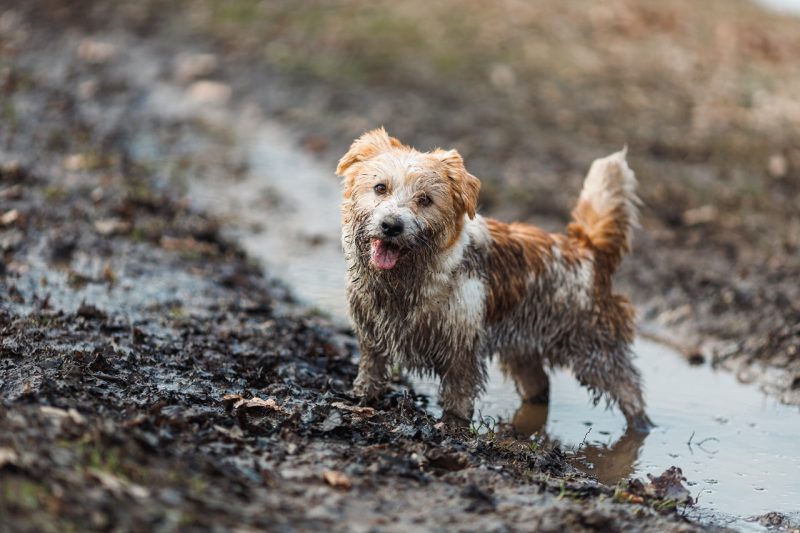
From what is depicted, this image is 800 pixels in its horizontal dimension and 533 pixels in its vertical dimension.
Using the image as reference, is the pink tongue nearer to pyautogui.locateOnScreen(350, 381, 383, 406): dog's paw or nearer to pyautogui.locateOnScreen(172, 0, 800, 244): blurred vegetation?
pyautogui.locateOnScreen(350, 381, 383, 406): dog's paw

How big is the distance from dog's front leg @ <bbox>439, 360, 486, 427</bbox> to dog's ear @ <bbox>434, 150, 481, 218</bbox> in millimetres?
1073

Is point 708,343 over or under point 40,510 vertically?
over

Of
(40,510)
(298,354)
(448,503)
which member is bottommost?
(40,510)

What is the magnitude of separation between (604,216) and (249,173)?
7.12 meters

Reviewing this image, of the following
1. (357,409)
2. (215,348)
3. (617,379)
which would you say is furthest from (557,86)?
(357,409)

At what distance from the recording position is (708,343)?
9.86 m

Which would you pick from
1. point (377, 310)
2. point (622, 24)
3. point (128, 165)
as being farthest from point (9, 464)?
point (622, 24)

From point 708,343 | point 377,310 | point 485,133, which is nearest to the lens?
point 377,310

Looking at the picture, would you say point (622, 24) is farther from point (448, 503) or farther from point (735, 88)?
point (448, 503)

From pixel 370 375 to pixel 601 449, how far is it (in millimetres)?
1768

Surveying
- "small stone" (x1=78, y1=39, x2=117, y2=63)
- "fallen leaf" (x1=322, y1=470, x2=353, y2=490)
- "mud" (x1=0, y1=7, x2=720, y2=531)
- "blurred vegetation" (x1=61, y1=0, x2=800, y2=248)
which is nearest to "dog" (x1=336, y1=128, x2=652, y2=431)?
"mud" (x1=0, y1=7, x2=720, y2=531)

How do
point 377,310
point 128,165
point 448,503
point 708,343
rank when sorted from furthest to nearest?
1. point 128,165
2. point 708,343
3. point 377,310
4. point 448,503

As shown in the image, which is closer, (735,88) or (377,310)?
(377,310)

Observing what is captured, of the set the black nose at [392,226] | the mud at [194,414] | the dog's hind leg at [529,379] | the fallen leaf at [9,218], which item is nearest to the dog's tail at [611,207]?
the dog's hind leg at [529,379]
